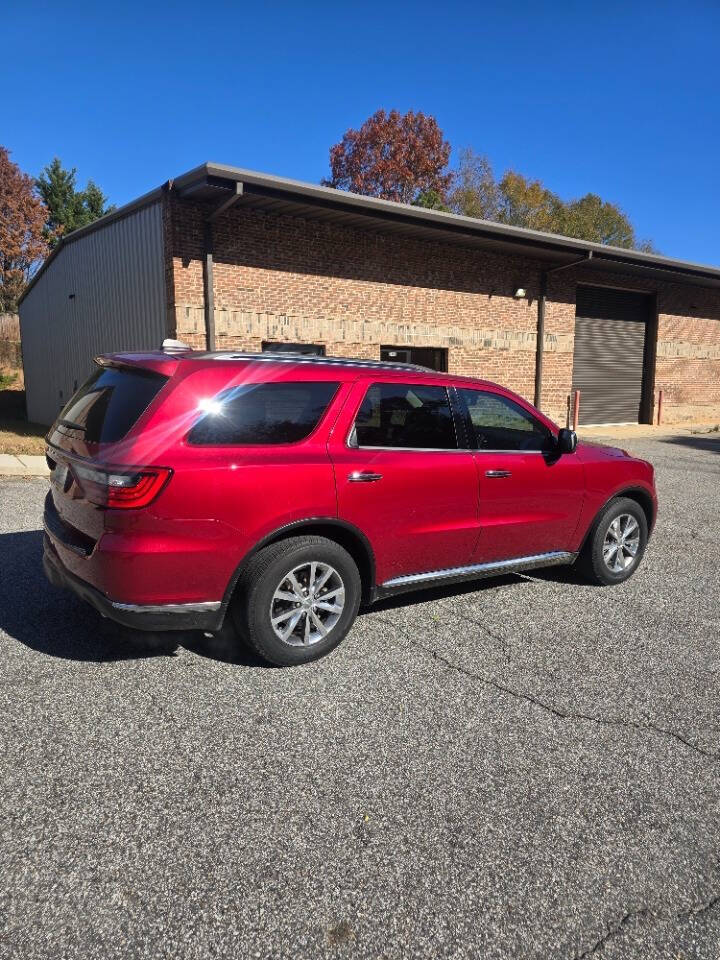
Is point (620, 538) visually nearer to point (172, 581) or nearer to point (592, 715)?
point (592, 715)

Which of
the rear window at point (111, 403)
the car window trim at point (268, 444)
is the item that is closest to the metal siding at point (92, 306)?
the rear window at point (111, 403)

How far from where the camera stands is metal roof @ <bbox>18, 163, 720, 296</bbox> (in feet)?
37.9

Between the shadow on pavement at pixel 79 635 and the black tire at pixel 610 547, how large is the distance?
2849 millimetres

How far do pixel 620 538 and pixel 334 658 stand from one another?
2.79 meters

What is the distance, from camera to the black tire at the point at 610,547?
17.4ft

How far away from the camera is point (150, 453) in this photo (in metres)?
3.29

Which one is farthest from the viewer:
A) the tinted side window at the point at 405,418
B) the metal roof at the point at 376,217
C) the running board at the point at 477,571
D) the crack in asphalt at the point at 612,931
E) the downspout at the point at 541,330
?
the downspout at the point at 541,330

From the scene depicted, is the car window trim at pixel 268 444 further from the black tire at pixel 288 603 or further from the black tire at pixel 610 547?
the black tire at pixel 610 547

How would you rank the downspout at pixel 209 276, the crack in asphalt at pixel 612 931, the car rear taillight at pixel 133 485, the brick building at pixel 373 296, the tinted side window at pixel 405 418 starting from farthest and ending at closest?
the brick building at pixel 373 296 → the downspout at pixel 209 276 → the tinted side window at pixel 405 418 → the car rear taillight at pixel 133 485 → the crack in asphalt at pixel 612 931

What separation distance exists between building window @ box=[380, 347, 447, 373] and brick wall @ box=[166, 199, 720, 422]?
0.21 meters

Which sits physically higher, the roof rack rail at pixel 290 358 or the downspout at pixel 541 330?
the downspout at pixel 541 330

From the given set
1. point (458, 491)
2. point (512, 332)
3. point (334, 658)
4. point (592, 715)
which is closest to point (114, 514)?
point (334, 658)

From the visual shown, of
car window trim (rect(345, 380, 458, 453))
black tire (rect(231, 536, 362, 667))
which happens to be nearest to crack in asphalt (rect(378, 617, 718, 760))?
black tire (rect(231, 536, 362, 667))

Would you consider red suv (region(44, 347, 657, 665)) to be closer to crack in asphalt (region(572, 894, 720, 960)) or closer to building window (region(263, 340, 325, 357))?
crack in asphalt (region(572, 894, 720, 960))
